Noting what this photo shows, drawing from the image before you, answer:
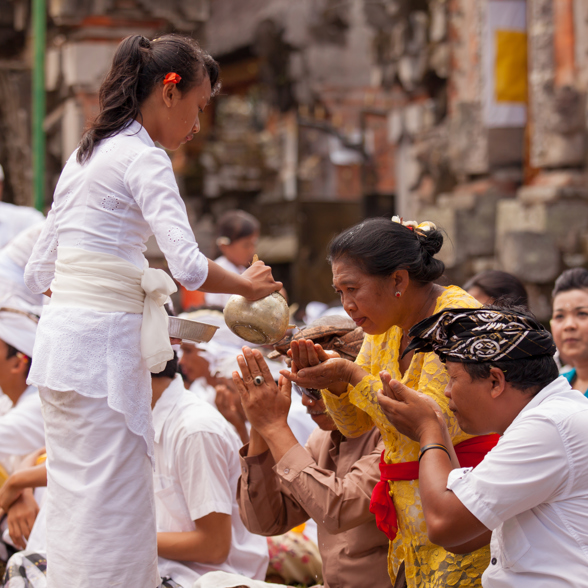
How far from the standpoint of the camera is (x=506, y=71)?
9664 mm

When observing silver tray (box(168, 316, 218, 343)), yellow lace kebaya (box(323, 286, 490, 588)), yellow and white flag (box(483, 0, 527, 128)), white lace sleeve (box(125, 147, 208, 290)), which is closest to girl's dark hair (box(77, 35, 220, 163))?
white lace sleeve (box(125, 147, 208, 290))

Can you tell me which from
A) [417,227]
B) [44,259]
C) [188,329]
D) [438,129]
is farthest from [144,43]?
[438,129]

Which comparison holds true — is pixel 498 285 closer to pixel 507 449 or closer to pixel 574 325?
pixel 574 325

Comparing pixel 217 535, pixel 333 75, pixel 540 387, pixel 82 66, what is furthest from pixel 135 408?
pixel 333 75

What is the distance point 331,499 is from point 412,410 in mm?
512

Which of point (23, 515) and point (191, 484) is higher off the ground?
point (191, 484)

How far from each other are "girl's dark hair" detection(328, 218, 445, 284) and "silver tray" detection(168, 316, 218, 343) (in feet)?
1.57

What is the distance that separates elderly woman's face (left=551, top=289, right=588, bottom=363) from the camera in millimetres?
3750

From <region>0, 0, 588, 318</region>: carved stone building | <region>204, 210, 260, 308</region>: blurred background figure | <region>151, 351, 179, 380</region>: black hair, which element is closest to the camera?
<region>151, 351, 179, 380</region>: black hair

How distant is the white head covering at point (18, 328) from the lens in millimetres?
3963

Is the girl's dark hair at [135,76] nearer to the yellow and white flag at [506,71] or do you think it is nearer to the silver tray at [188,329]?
the silver tray at [188,329]

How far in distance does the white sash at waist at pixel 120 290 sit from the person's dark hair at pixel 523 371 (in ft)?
2.97

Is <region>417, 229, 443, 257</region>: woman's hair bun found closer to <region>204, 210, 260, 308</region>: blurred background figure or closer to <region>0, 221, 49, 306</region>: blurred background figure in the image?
<region>0, 221, 49, 306</region>: blurred background figure

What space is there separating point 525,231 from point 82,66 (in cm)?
453
